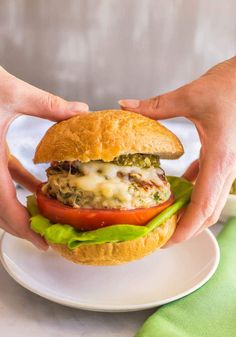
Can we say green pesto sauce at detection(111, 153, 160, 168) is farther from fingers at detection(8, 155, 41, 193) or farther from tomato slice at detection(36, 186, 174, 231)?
fingers at detection(8, 155, 41, 193)

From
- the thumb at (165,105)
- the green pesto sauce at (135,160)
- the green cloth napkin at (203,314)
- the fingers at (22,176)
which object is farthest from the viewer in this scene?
the fingers at (22,176)

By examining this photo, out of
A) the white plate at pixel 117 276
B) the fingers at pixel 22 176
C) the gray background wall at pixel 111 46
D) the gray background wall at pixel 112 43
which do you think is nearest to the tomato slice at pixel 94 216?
the white plate at pixel 117 276

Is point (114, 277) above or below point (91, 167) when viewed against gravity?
below

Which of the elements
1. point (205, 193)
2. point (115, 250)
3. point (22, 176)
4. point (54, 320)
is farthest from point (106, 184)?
point (22, 176)

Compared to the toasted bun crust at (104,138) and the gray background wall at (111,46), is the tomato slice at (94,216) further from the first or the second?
the gray background wall at (111,46)

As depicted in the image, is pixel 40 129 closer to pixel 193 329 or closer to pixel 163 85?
pixel 163 85

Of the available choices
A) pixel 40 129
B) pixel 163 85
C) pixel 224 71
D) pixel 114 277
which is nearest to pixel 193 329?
pixel 114 277

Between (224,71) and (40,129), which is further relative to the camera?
(40,129)
